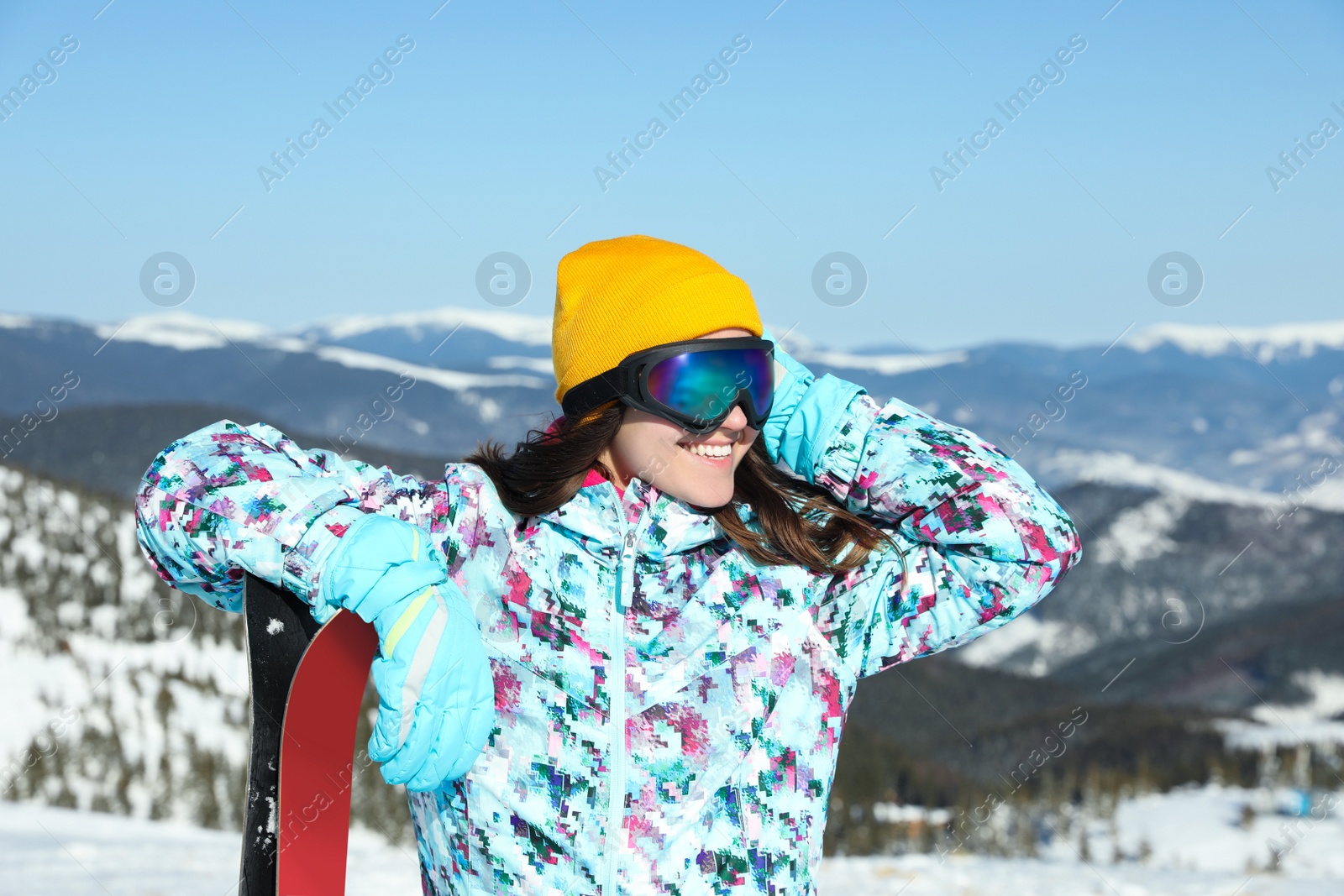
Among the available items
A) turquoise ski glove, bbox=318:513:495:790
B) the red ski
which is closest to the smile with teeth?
turquoise ski glove, bbox=318:513:495:790

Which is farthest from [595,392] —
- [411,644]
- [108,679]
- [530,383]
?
[530,383]

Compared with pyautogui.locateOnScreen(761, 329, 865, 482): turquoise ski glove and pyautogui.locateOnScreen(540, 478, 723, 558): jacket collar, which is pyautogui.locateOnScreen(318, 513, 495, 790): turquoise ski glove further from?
pyautogui.locateOnScreen(761, 329, 865, 482): turquoise ski glove

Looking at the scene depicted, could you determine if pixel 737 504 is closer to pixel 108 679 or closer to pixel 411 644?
pixel 411 644

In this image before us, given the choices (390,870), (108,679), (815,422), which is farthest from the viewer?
(108,679)

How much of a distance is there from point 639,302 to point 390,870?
5.74m

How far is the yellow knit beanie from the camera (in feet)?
5.77

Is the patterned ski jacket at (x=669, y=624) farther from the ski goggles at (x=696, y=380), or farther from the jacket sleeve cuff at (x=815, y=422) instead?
the ski goggles at (x=696, y=380)

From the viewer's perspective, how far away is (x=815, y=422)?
72.2 inches

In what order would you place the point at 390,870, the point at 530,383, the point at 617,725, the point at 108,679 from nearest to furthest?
the point at 617,725
the point at 390,870
the point at 108,679
the point at 530,383

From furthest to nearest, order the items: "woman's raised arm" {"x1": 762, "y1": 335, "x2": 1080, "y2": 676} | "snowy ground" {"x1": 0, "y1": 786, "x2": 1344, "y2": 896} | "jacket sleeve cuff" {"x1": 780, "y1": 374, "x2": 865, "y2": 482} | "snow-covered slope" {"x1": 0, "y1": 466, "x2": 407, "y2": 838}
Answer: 1. "snow-covered slope" {"x1": 0, "y1": 466, "x2": 407, "y2": 838}
2. "snowy ground" {"x1": 0, "y1": 786, "x2": 1344, "y2": 896}
3. "jacket sleeve cuff" {"x1": 780, "y1": 374, "x2": 865, "y2": 482}
4. "woman's raised arm" {"x1": 762, "y1": 335, "x2": 1080, "y2": 676}

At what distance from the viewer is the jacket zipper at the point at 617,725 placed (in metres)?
1.70

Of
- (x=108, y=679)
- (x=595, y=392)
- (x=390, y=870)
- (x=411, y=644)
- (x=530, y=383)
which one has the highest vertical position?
(x=530, y=383)

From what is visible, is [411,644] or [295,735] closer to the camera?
[411,644]

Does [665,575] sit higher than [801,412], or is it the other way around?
[801,412]
